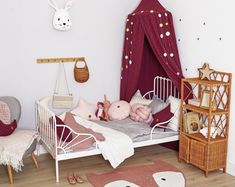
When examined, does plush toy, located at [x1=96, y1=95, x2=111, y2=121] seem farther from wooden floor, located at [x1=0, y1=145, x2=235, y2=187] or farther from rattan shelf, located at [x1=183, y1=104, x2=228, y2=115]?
rattan shelf, located at [x1=183, y1=104, x2=228, y2=115]

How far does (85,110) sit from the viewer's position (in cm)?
416

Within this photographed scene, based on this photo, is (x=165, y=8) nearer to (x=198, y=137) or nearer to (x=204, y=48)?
(x=204, y=48)

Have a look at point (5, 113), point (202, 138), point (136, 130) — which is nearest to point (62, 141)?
point (5, 113)

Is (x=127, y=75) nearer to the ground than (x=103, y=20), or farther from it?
nearer to the ground

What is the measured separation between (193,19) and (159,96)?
1.17 meters

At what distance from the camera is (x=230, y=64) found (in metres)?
3.42

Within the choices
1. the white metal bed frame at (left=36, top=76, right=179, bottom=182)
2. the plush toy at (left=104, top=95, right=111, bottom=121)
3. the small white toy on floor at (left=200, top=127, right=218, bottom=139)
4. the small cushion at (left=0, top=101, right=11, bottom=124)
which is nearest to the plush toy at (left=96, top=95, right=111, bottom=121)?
the plush toy at (left=104, top=95, right=111, bottom=121)

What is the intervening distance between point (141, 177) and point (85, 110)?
1.14 meters

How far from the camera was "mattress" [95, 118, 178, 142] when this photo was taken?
3702 millimetres

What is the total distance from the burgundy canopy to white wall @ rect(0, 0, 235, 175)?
15 centimetres

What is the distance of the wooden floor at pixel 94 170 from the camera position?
3.35m

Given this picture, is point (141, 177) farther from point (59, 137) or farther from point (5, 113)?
point (5, 113)

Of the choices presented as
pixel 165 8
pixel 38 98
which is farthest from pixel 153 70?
pixel 38 98

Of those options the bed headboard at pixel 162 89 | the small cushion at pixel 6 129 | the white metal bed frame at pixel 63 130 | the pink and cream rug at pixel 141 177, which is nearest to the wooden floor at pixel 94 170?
the pink and cream rug at pixel 141 177
